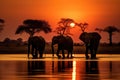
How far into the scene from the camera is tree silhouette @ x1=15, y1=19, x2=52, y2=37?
32.0 meters

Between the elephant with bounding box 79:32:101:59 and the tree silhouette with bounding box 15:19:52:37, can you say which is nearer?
the elephant with bounding box 79:32:101:59

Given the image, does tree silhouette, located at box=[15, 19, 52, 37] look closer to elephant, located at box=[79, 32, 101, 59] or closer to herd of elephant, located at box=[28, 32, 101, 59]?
herd of elephant, located at box=[28, 32, 101, 59]

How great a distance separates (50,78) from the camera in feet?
42.6

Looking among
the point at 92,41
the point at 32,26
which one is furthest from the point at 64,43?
the point at 32,26

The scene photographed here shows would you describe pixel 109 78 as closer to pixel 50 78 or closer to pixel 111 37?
pixel 50 78

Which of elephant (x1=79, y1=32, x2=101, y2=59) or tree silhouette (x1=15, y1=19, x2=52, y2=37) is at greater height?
tree silhouette (x1=15, y1=19, x2=52, y2=37)

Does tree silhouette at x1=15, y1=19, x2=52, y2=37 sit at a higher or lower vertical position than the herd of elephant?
higher

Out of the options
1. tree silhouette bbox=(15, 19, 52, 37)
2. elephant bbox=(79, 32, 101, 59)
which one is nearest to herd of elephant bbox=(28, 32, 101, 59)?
elephant bbox=(79, 32, 101, 59)

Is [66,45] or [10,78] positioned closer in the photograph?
Answer: [10,78]

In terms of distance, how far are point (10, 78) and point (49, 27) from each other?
19154mm

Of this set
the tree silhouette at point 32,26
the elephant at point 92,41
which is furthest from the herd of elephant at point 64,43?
the tree silhouette at point 32,26

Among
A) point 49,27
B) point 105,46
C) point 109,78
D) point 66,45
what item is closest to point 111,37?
point 105,46

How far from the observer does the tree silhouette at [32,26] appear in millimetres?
31984

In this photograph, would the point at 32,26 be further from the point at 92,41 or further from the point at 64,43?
the point at 92,41
